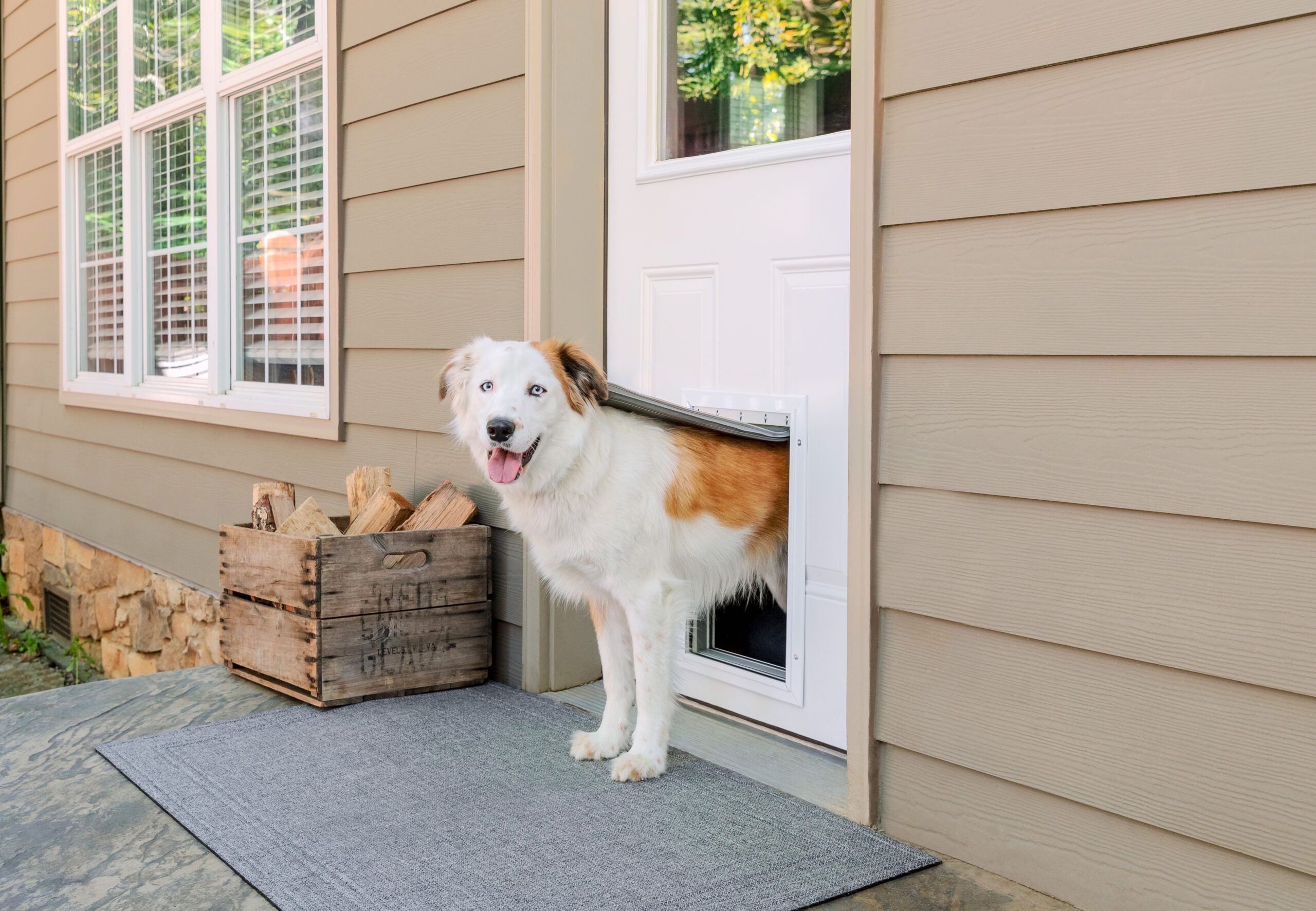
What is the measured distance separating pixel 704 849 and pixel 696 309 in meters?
1.30

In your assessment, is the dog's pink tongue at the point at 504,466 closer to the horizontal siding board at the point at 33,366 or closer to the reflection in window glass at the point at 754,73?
the reflection in window glass at the point at 754,73

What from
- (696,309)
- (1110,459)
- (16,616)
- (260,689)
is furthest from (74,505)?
(1110,459)

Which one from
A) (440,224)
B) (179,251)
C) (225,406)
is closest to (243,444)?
(225,406)

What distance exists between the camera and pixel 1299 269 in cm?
146

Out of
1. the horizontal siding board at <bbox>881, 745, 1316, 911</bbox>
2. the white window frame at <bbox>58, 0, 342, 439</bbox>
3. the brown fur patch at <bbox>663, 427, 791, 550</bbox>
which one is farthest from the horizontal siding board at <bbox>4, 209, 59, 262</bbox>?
the horizontal siding board at <bbox>881, 745, 1316, 911</bbox>

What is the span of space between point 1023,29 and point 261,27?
327 cm

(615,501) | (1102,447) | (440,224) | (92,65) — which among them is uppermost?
(92,65)

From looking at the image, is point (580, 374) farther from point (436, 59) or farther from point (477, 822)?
point (436, 59)

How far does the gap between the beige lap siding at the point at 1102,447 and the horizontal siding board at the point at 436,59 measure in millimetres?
1353

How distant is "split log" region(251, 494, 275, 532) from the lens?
120 inches

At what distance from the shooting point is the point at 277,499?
3076 millimetres

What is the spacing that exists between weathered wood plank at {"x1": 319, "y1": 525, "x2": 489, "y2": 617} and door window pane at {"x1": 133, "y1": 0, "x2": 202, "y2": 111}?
8.92 ft

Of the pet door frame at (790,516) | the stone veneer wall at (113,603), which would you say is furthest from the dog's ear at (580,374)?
the stone veneer wall at (113,603)

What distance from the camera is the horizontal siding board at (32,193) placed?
19.6ft
